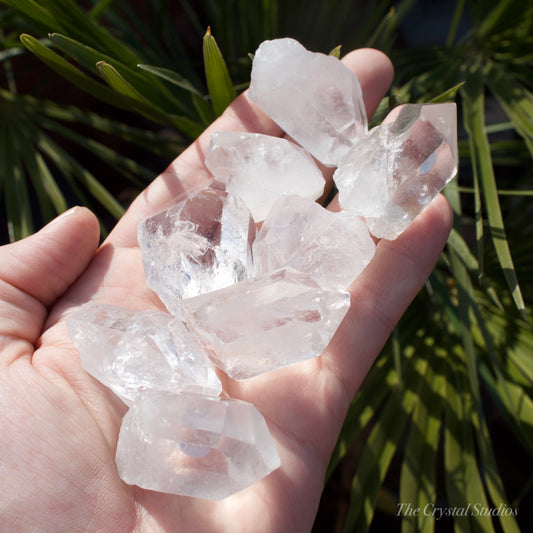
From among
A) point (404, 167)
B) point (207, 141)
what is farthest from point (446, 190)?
point (207, 141)

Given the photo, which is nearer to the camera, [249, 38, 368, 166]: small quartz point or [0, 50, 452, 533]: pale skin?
[0, 50, 452, 533]: pale skin

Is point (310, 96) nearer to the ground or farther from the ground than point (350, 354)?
farther from the ground

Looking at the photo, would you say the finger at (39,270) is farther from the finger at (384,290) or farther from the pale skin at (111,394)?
the finger at (384,290)

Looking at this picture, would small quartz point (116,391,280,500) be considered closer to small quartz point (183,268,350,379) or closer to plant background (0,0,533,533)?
small quartz point (183,268,350,379)

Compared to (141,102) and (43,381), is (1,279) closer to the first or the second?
(43,381)

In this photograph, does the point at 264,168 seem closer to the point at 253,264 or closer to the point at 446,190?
the point at 253,264

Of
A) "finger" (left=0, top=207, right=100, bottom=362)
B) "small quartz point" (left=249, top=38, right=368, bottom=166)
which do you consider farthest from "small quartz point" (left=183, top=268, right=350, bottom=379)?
"small quartz point" (left=249, top=38, right=368, bottom=166)
